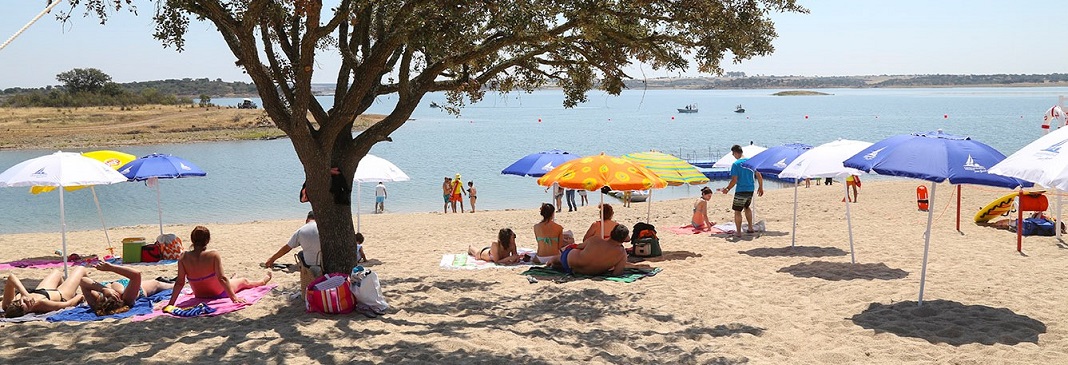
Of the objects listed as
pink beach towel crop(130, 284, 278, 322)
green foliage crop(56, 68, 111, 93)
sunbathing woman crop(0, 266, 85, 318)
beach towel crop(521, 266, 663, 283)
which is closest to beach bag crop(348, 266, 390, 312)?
pink beach towel crop(130, 284, 278, 322)

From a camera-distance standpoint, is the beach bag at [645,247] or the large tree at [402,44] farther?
the beach bag at [645,247]

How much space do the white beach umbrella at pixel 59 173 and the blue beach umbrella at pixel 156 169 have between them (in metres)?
1.83

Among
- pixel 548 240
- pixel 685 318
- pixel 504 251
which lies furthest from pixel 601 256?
pixel 685 318

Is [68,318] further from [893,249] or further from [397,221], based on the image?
[397,221]

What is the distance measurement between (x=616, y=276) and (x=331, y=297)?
139 inches

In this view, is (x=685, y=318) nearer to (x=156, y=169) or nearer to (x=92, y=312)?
(x=92, y=312)

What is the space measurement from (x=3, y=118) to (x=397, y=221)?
61.1 metres

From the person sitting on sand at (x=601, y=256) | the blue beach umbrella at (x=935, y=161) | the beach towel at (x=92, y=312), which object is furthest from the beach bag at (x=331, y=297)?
the blue beach umbrella at (x=935, y=161)

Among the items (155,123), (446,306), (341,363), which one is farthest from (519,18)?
(155,123)

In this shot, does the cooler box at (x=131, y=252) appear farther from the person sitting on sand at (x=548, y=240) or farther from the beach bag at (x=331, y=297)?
the person sitting on sand at (x=548, y=240)

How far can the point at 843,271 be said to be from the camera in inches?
382

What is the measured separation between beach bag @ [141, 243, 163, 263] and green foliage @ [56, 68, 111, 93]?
339 ft

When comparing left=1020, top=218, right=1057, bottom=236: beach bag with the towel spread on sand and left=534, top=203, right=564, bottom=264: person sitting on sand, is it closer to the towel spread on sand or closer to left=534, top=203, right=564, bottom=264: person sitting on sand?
left=534, top=203, right=564, bottom=264: person sitting on sand

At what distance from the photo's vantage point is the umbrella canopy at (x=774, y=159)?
11758 mm
